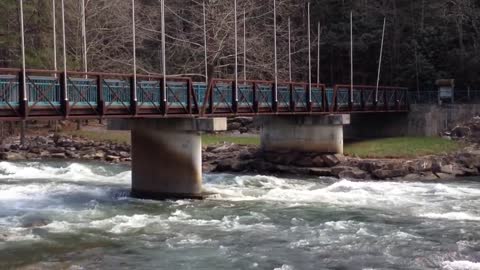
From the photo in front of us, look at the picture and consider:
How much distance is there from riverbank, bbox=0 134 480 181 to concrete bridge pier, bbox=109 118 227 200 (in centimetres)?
1130

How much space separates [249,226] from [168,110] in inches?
329

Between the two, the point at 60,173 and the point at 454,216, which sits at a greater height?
the point at 60,173

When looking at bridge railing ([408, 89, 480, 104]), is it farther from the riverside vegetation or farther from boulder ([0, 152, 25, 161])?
boulder ([0, 152, 25, 161])

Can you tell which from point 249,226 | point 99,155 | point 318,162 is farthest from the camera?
point 99,155

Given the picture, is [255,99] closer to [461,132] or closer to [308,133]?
[308,133]

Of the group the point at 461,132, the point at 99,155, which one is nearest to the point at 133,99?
the point at 99,155

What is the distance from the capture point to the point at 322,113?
43.3m

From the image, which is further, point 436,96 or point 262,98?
point 436,96

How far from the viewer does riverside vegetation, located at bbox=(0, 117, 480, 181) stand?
39.9m

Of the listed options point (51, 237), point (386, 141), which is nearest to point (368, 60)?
point (386, 141)

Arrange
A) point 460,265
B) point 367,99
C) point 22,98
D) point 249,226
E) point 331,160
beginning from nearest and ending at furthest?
1. point 460,265
2. point 22,98
3. point 249,226
4. point 331,160
5. point 367,99

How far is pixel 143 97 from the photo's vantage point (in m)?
30.0

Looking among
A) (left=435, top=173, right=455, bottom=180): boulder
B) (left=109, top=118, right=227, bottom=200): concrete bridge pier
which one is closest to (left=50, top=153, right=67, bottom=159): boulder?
(left=109, top=118, right=227, bottom=200): concrete bridge pier

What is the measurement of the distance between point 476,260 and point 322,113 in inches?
985
